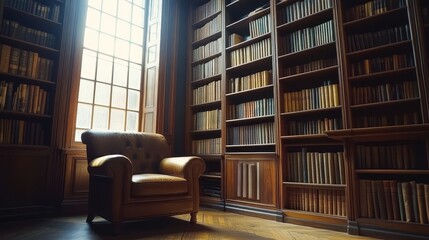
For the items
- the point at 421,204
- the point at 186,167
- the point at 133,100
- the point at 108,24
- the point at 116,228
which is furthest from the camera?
the point at 133,100

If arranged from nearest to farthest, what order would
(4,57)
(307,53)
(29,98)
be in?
(4,57), (29,98), (307,53)

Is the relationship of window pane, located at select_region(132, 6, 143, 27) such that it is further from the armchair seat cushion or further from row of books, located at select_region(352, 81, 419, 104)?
row of books, located at select_region(352, 81, 419, 104)

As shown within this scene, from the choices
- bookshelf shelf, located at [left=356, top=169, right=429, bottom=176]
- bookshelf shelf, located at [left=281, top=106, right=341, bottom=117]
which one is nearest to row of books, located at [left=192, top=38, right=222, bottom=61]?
bookshelf shelf, located at [left=281, top=106, right=341, bottom=117]

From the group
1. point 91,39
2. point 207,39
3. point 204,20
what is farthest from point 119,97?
point 204,20

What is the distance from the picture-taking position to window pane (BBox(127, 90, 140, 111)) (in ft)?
11.3

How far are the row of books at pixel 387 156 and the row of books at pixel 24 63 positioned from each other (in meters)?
2.95

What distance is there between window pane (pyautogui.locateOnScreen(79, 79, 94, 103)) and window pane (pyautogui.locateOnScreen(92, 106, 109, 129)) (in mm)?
131

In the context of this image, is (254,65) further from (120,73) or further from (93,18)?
(93,18)

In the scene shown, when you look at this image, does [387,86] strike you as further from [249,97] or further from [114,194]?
[114,194]

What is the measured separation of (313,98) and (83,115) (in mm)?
2436

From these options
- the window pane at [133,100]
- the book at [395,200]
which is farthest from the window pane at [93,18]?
the book at [395,200]

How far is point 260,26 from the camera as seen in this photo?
2994mm

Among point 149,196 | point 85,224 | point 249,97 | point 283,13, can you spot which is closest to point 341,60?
point 283,13

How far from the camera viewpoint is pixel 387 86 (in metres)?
2.12
